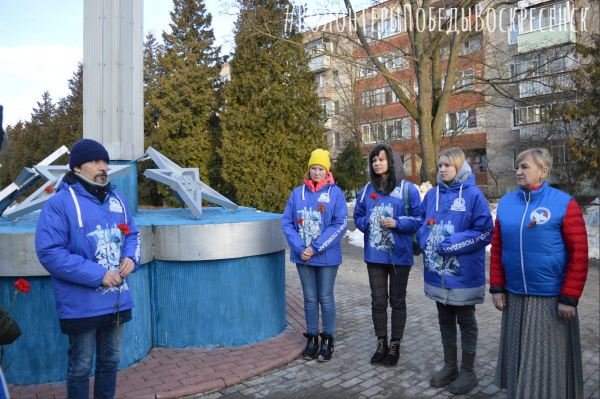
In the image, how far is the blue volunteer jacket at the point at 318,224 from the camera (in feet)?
14.8

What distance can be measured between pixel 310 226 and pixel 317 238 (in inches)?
6.1

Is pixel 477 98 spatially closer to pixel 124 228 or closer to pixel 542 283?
pixel 542 283

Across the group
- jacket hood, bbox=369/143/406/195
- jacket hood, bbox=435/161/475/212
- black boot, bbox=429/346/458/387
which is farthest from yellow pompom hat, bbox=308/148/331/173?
black boot, bbox=429/346/458/387

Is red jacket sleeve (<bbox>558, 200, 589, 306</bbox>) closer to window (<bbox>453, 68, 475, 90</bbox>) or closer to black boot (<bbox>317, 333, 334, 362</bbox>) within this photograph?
black boot (<bbox>317, 333, 334, 362</bbox>)

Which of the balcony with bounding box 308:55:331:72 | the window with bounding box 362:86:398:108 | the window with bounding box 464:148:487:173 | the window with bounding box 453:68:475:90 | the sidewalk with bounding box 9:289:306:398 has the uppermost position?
the balcony with bounding box 308:55:331:72

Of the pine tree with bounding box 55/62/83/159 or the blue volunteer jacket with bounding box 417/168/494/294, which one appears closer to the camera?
the blue volunteer jacket with bounding box 417/168/494/294

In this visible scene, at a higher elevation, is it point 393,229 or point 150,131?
point 150,131

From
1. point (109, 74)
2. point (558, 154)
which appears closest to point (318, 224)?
point (109, 74)

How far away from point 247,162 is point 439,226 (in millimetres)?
15758

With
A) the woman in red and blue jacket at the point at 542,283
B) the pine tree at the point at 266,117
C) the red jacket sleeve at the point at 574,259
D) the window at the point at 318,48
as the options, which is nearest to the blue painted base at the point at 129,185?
the woman in red and blue jacket at the point at 542,283

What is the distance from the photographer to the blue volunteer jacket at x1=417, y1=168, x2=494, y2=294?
147 inches

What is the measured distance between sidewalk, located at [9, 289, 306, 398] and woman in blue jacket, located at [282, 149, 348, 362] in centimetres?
34

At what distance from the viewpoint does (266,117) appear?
63.6 feet

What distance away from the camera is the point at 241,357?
4.50m
